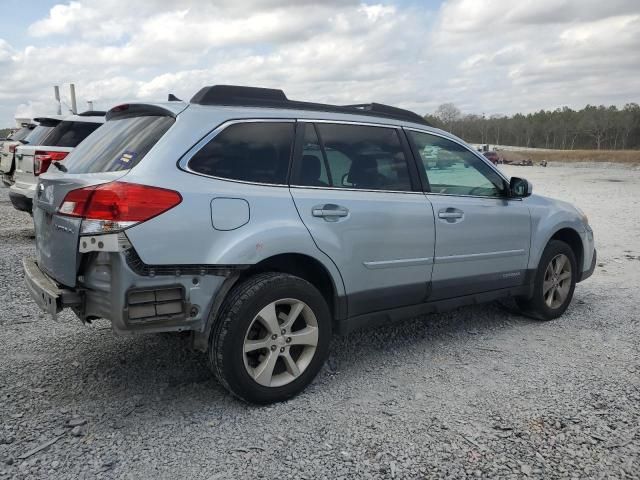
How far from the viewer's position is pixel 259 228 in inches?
129

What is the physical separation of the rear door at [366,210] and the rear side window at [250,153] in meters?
0.10

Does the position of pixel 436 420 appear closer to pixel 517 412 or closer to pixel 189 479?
pixel 517 412

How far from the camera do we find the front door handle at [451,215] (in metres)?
4.24

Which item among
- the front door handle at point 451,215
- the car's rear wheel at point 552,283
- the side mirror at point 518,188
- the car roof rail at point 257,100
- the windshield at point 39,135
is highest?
the car roof rail at point 257,100

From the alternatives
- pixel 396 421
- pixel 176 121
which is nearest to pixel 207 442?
pixel 396 421

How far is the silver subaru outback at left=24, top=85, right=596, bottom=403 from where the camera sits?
3.03 meters

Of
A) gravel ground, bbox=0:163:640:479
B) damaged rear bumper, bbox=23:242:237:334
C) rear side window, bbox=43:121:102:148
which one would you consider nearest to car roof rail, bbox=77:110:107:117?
rear side window, bbox=43:121:102:148

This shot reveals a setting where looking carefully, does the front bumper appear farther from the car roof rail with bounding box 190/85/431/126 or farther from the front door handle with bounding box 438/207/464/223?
the front door handle with bounding box 438/207/464/223

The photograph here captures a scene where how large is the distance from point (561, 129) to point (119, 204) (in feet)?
382

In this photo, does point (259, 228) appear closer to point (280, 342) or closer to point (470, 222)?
point (280, 342)

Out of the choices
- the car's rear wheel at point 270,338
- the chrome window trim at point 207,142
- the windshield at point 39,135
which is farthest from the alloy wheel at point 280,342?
the windshield at point 39,135

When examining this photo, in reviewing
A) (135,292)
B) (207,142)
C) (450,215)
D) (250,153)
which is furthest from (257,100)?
(450,215)

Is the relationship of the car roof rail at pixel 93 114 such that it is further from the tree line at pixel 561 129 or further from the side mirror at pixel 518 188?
the tree line at pixel 561 129

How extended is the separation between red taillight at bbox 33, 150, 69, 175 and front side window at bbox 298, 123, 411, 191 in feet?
19.1
